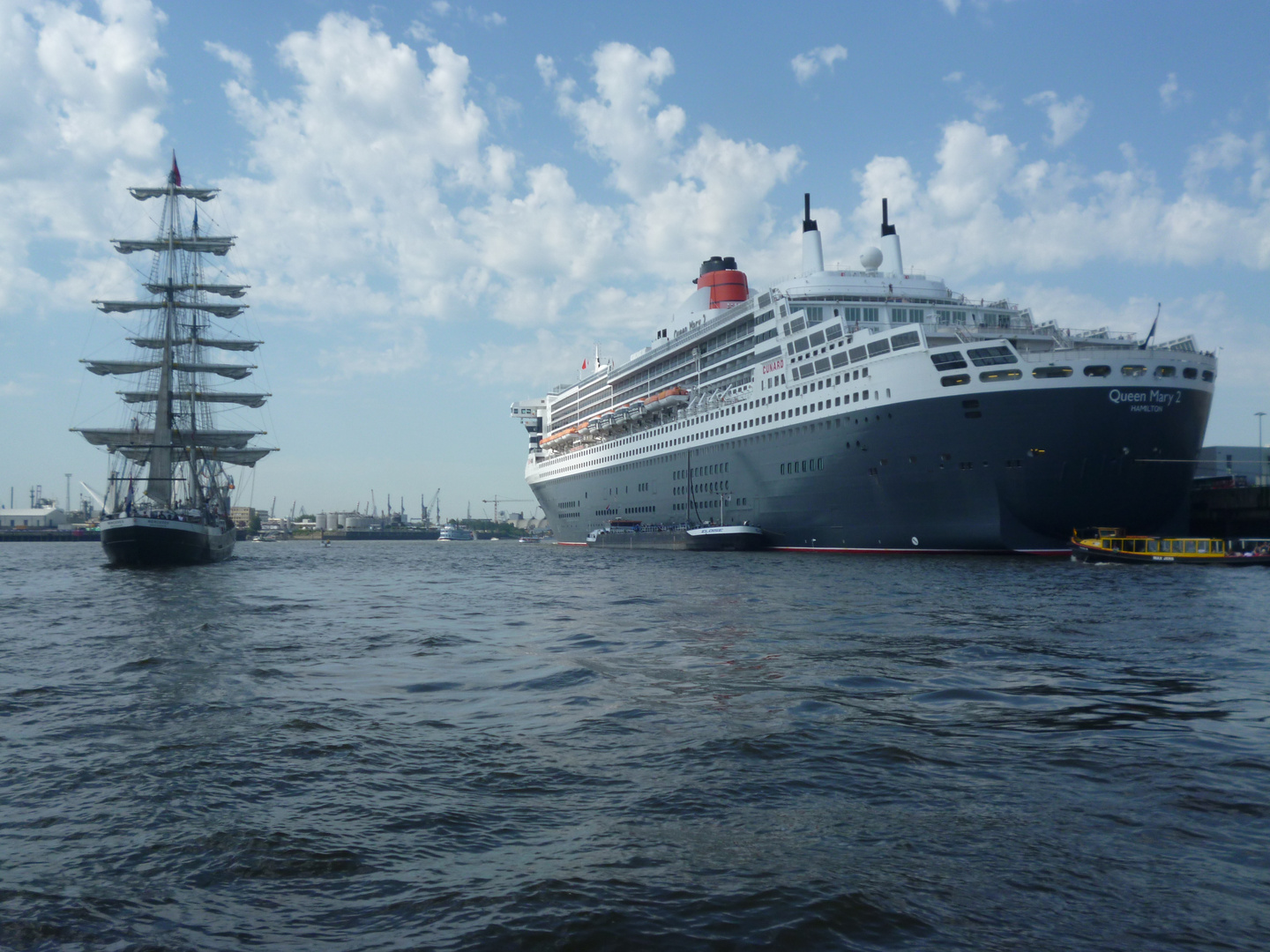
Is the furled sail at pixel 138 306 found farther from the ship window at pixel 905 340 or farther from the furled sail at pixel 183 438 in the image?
the ship window at pixel 905 340

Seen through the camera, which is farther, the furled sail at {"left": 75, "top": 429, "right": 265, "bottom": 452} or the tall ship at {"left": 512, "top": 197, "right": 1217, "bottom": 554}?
the furled sail at {"left": 75, "top": 429, "right": 265, "bottom": 452}

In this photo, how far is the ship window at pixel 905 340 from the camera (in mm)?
43500

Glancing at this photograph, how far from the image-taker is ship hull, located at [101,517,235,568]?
143 feet

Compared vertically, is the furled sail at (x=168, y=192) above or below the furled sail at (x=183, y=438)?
above

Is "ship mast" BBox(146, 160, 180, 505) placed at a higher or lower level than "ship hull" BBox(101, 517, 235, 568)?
higher

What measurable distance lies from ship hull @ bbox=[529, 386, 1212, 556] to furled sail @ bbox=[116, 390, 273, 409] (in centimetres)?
5516

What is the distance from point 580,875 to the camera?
17.4 ft

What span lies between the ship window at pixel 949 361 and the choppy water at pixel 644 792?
26.7 m

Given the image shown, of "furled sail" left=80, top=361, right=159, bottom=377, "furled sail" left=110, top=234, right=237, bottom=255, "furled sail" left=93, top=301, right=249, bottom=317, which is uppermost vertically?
"furled sail" left=110, top=234, right=237, bottom=255

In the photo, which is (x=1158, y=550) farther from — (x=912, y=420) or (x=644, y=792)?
(x=644, y=792)

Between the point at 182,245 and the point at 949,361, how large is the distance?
71.3 meters

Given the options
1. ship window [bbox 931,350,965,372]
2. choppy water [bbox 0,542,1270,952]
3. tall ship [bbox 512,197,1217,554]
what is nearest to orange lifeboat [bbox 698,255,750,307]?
tall ship [bbox 512,197,1217,554]

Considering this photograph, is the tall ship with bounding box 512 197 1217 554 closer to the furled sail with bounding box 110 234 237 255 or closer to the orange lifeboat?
the orange lifeboat

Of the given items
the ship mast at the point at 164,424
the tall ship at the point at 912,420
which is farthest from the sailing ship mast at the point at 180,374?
the tall ship at the point at 912,420
